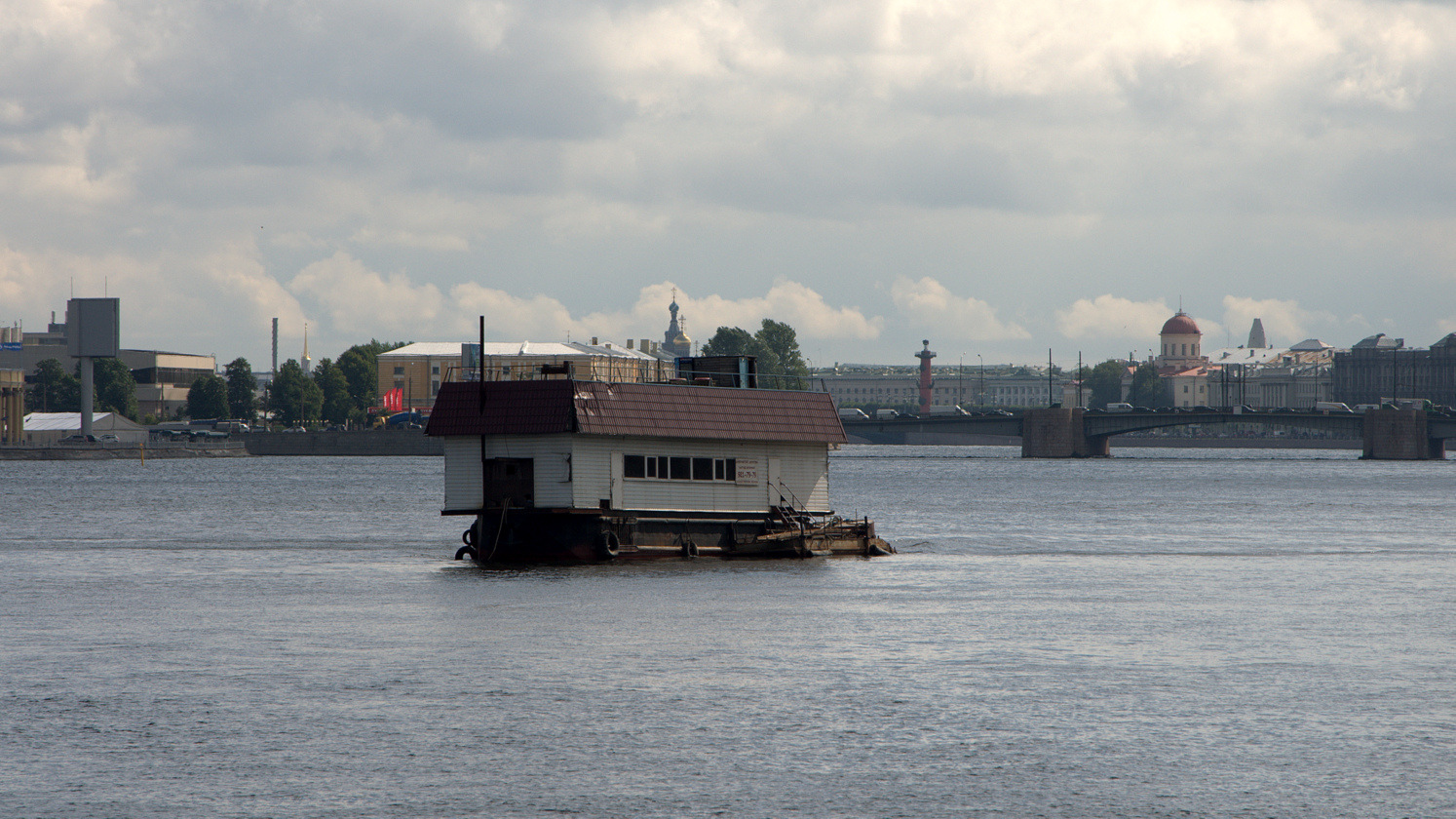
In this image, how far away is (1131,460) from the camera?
191m

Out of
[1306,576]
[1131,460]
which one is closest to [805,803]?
[1306,576]

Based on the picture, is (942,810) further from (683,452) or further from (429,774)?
(683,452)

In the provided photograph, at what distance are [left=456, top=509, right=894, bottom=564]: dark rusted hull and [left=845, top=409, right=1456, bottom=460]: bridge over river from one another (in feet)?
422

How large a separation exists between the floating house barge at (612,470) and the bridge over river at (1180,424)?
12857 cm

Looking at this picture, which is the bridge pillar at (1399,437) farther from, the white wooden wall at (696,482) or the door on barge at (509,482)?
the door on barge at (509,482)

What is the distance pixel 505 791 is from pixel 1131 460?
178 metres

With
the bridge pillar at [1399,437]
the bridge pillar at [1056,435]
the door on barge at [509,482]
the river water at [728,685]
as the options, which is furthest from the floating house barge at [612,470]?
the bridge pillar at [1399,437]

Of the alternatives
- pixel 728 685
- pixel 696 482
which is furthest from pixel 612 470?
pixel 728 685

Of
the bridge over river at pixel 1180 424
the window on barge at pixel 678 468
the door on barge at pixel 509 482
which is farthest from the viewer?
the bridge over river at pixel 1180 424

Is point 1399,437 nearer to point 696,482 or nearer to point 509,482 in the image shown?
point 696,482

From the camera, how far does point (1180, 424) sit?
175500mm

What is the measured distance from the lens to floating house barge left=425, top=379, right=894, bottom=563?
45375mm

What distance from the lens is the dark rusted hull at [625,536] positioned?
4569 centimetres

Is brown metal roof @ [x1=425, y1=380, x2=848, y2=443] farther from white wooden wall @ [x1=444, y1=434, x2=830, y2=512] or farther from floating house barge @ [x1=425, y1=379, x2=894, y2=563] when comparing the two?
white wooden wall @ [x1=444, y1=434, x2=830, y2=512]
